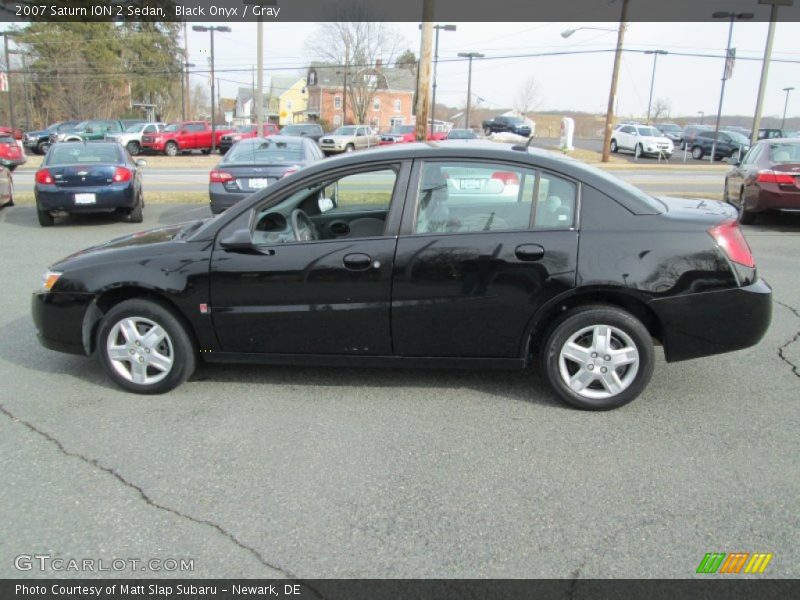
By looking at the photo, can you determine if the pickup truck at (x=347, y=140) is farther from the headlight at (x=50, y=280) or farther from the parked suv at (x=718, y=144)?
the headlight at (x=50, y=280)

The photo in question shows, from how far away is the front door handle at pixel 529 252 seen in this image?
157 inches

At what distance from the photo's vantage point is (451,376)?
468 cm

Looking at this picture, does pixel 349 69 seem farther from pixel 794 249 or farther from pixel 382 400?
pixel 382 400

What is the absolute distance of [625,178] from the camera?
24.2m

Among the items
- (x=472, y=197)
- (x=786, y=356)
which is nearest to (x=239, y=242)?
(x=472, y=197)

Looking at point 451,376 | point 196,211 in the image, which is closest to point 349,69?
point 196,211

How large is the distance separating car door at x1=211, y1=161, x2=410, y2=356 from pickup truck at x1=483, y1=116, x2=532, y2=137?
44.6 meters

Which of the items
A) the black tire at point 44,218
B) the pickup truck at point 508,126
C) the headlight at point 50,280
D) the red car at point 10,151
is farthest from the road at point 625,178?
the pickup truck at point 508,126

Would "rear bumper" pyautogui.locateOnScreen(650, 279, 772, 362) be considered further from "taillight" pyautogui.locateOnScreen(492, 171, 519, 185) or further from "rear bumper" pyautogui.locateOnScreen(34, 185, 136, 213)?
"rear bumper" pyautogui.locateOnScreen(34, 185, 136, 213)

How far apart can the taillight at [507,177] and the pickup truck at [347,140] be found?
107ft

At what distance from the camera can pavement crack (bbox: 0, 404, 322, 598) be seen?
269cm

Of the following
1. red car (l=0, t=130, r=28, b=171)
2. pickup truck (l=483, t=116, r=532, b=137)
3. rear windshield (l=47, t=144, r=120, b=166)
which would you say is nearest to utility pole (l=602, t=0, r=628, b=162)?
pickup truck (l=483, t=116, r=532, b=137)

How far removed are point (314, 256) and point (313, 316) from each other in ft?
1.26

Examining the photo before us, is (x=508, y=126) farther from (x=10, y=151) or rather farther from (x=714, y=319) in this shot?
(x=714, y=319)
